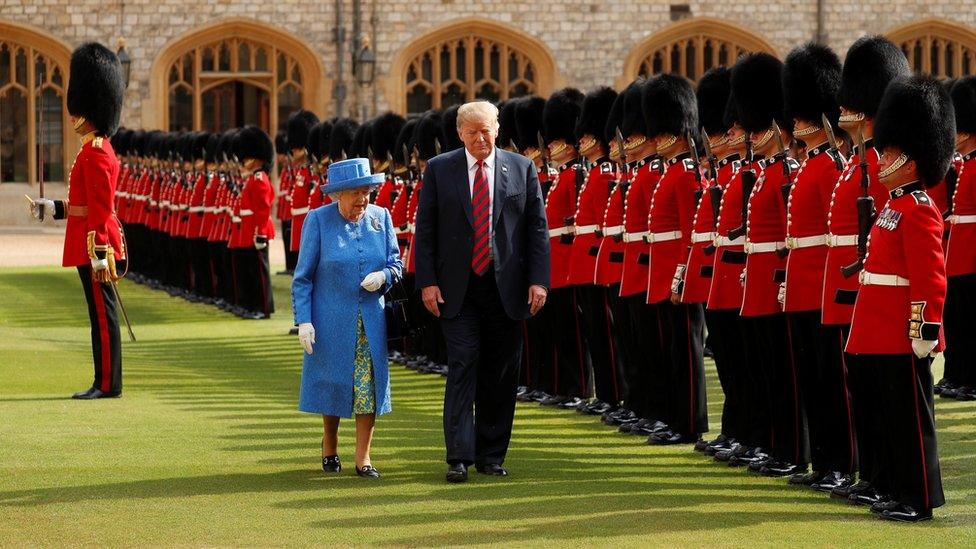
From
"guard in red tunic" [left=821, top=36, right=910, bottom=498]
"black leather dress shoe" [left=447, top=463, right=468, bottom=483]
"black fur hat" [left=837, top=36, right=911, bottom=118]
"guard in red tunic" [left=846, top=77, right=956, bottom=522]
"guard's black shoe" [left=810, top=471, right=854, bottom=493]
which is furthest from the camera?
"black leather dress shoe" [left=447, top=463, right=468, bottom=483]

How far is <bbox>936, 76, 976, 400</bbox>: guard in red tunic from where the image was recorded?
866 cm

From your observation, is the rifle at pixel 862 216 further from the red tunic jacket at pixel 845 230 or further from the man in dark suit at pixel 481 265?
the man in dark suit at pixel 481 265

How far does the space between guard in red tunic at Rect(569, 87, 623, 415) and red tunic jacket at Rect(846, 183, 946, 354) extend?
2515mm

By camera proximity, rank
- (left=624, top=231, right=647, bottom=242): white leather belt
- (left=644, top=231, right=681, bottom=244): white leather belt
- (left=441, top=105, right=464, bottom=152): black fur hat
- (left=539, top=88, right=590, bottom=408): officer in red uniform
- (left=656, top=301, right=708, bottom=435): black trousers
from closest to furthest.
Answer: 1. (left=656, top=301, right=708, bottom=435): black trousers
2. (left=644, top=231, right=681, bottom=244): white leather belt
3. (left=624, top=231, right=647, bottom=242): white leather belt
4. (left=539, top=88, right=590, bottom=408): officer in red uniform
5. (left=441, top=105, right=464, bottom=152): black fur hat

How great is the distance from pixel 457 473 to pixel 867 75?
75.1 inches

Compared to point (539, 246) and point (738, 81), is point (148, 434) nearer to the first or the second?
point (539, 246)

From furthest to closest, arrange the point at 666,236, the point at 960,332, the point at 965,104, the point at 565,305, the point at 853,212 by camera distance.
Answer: the point at 965,104
the point at 960,332
the point at 565,305
the point at 666,236
the point at 853,212

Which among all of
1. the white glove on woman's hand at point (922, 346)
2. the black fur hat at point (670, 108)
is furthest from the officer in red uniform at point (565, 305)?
the white glove on woman's hand at point (922, 346)

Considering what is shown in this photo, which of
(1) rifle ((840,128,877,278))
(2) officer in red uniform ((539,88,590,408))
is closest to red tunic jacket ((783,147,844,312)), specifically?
(1) rifle ((840,128,877,278))

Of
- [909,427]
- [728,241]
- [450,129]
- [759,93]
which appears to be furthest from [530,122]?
[909,427]

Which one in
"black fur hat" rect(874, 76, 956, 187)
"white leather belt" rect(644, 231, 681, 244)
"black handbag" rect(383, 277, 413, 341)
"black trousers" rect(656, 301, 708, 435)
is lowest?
"black trousers" rect(656, 301, 708, 435)

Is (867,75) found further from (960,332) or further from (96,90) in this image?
(96,90)

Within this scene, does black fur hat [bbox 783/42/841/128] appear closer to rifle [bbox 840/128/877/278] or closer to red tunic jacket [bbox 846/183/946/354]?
rifle [bbox 840/128/877/278]

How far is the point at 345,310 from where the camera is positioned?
20.7ft
